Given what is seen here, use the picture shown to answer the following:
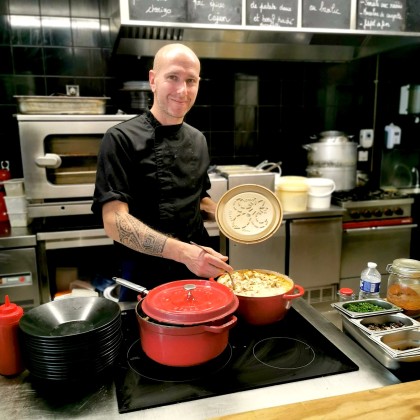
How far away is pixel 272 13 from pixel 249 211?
1.88 meters

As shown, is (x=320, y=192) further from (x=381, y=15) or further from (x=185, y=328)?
(x=185, y=328)

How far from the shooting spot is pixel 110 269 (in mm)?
3314

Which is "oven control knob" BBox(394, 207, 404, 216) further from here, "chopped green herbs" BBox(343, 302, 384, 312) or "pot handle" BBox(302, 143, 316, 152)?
"chopped green herbs" BBox(343, 302, 384, 312)

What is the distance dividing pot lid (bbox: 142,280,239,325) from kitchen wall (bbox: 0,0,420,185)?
2022 mm

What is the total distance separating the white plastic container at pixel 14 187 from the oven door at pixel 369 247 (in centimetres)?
239

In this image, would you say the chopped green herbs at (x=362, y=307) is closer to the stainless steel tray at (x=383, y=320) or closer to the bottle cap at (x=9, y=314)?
the stainless steel tray at (x=383, y=320)

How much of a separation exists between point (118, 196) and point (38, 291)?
1439mm

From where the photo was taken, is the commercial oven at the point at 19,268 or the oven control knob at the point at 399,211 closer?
the commercial oven at the point at 19,268

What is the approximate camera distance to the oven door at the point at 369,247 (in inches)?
128

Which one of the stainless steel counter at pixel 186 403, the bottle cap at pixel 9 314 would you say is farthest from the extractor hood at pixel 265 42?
the stainless steel counter at pixel 186 403

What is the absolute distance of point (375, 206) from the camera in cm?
326

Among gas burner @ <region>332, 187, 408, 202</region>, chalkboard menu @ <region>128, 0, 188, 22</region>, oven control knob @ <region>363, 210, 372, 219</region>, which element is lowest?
oven control knob @ <region>363, 210, 372, 219</region>

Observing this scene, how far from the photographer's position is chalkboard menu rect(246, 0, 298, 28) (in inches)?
112

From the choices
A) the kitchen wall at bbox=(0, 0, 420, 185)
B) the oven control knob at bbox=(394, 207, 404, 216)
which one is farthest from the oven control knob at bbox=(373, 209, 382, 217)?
the kitchen wall at bbox=(0, 0, 420, 185)
